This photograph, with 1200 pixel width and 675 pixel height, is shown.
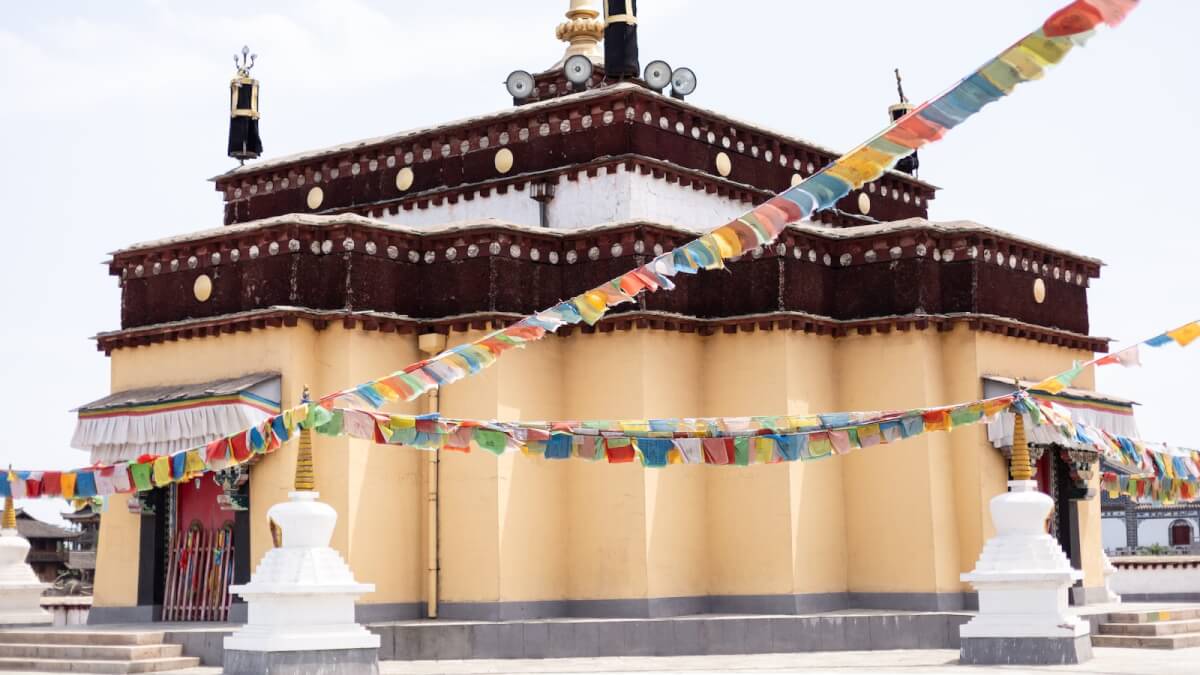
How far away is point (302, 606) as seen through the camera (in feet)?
47.5

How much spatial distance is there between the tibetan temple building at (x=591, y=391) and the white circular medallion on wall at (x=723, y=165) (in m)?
1.09

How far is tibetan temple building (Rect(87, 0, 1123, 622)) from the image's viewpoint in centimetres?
1895

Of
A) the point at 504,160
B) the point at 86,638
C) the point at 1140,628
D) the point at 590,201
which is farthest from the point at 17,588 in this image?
the point at 1140,628

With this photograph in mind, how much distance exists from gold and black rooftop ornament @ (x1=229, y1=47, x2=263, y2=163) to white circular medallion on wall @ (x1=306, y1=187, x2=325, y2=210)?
225cm

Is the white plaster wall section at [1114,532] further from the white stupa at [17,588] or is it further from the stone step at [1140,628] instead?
the white stupa at [17,588]

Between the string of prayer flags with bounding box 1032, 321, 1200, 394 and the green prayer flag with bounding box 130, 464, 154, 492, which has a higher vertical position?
the string of prayer flags with bounding box 1032, 321, 1200, 394

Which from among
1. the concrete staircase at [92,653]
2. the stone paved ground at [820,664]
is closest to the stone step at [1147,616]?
the stone paved ground at [820,664]

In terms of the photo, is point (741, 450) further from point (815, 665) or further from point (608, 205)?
point (608, 205)

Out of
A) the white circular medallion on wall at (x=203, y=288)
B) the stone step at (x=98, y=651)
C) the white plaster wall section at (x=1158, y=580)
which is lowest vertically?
the stone step at (x=98, y=651)

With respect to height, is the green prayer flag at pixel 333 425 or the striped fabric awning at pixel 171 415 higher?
the striped fabric awning at pixel 171 415

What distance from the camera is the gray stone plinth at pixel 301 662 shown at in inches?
560

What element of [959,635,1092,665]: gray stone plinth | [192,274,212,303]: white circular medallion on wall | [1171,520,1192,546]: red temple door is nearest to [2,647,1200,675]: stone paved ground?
[959,635,1092,665]: gray stone plinth

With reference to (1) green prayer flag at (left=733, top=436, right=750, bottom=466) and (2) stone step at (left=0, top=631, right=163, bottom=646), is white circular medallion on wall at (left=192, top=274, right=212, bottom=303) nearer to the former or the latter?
(2) stone step at (left=0, top=631, right=163, bottom=646)

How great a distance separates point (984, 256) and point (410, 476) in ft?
25.3
